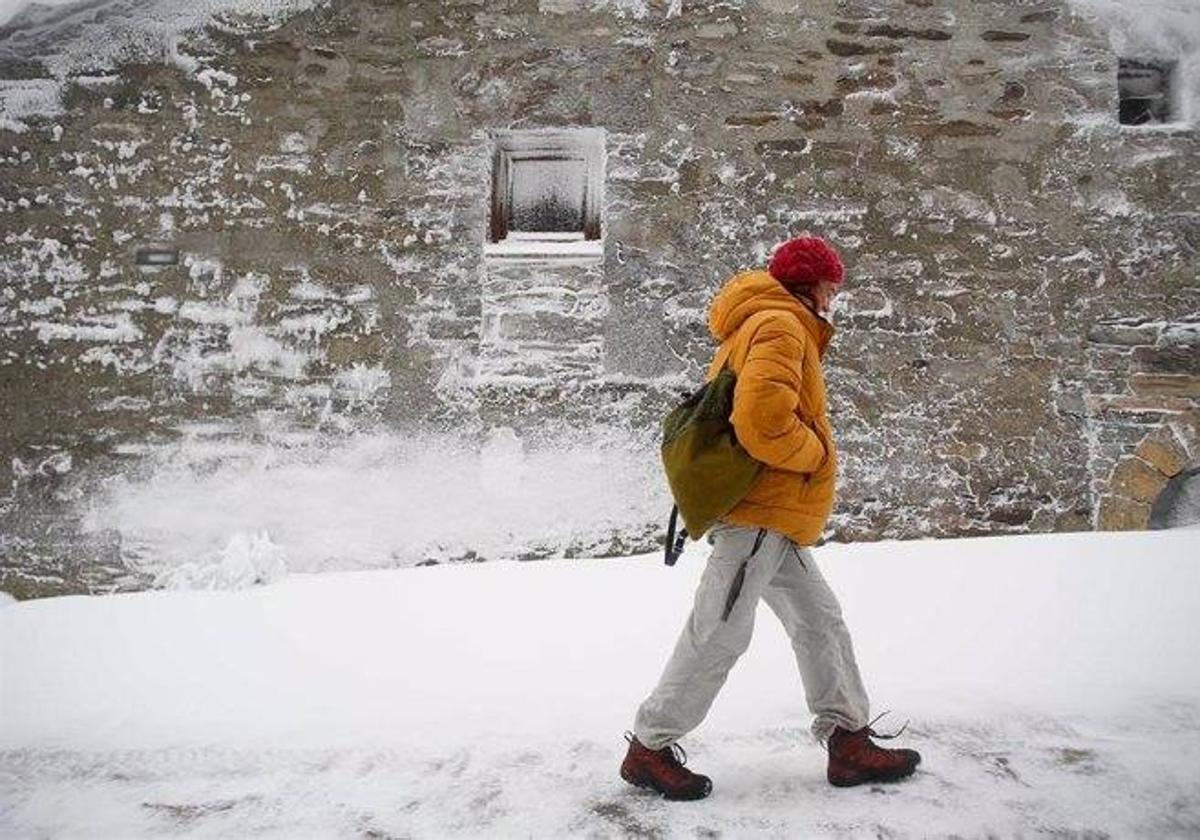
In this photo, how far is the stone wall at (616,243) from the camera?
4.21 meters

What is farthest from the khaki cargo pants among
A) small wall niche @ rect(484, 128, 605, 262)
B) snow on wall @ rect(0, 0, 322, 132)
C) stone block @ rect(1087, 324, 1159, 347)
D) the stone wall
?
snow on wall @ rect(0, 0, 322, 132)

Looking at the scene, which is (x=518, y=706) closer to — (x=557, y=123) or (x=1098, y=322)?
(x=557, y=123)

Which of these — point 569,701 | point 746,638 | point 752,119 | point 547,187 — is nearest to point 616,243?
point 547,187

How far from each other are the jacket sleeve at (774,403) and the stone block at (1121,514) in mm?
3088

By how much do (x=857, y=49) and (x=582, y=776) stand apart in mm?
4080

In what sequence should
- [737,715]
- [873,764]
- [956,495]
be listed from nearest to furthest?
[873,764] < [737,715] < [956,495]

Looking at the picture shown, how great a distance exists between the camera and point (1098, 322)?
13.9ft

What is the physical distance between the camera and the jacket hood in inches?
77.5

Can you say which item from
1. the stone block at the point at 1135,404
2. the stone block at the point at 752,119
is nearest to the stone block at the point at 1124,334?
the stone block at the point at 1135,404

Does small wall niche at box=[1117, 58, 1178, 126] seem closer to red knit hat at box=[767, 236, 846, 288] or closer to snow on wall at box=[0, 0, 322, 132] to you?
red knit hat at box=[767, 236, 846, 288]

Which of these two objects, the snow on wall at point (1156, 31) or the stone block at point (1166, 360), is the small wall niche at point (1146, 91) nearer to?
the snow on wall at point (1156, 31)

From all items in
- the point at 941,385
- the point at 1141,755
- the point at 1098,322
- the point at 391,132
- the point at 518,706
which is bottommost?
the point at 518,706

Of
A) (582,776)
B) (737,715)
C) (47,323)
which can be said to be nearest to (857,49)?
(737,715)

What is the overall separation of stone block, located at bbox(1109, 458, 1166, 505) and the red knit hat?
3.04m
